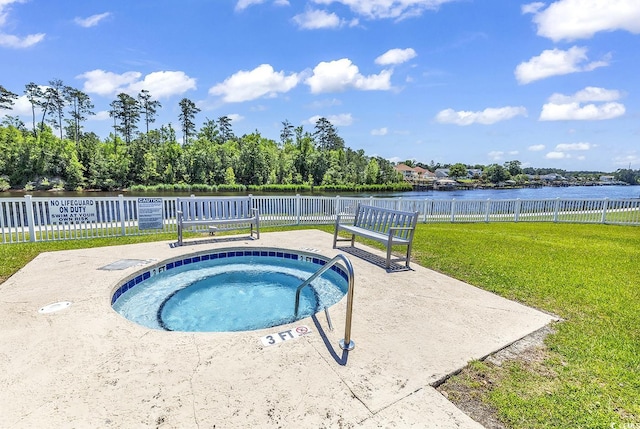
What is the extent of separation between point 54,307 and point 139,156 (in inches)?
1867

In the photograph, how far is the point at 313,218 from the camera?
9.84 metres

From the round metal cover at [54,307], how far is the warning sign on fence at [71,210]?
13.7 ft

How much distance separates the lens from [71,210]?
6566mm

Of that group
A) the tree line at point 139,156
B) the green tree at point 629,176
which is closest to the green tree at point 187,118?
the tree line at point 139,156

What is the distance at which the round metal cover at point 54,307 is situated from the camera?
3109 mm

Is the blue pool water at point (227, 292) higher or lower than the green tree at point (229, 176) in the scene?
lower

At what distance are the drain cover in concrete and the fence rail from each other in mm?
2487

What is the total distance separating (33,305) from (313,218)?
7.26 metres

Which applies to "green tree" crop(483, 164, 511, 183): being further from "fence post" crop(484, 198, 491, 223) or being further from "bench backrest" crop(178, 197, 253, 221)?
"bench backrest" crop(178, 197, 253, 221)

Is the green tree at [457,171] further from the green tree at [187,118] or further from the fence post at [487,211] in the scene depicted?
the fence post at [487,211]

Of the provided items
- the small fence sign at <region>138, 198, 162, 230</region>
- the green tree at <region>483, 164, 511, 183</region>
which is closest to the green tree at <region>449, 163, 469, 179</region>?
the green tree at <region>483, 164, 511, 183</region>

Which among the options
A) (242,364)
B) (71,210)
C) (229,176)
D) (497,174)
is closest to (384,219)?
(242,364)

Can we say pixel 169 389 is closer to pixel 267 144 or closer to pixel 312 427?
pixel 312 427

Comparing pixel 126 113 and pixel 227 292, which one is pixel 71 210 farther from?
pixel 126 113
